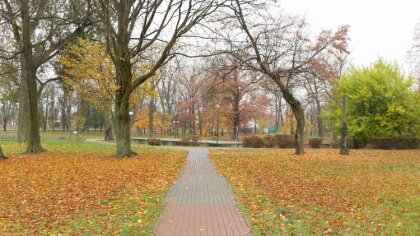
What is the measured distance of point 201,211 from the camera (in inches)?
315

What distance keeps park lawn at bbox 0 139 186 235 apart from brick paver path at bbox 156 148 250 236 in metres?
0.31

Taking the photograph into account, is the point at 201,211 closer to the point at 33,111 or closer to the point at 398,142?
the point at 33,111

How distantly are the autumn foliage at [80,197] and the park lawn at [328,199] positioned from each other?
7.10 feet

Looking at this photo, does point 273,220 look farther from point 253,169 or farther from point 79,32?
point 79,32

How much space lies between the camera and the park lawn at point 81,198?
681 centimetres

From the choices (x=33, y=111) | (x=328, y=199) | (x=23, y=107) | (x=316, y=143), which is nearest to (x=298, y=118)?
(x=316, y=143)

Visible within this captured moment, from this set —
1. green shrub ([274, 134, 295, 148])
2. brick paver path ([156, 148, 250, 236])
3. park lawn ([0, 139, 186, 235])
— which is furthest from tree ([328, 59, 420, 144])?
brick paver path ([156, 148, 250, 236])

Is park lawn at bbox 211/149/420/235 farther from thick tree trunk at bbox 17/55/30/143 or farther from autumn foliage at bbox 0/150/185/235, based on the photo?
thick tree trunk at bbox 17/55/30/143

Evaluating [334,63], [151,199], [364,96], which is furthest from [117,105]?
[334,63]

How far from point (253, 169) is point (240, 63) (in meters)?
8.60

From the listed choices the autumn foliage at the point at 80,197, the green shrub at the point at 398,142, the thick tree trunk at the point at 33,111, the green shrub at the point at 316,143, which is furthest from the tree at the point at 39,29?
the green shrub at the point at 398,142

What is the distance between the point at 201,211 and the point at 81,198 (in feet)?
10.4

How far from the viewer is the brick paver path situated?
6.55 metres

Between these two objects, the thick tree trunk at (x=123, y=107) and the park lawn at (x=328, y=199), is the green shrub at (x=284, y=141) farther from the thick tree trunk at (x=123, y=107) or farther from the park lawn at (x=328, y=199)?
the park lawn at (x=328, y=199)
